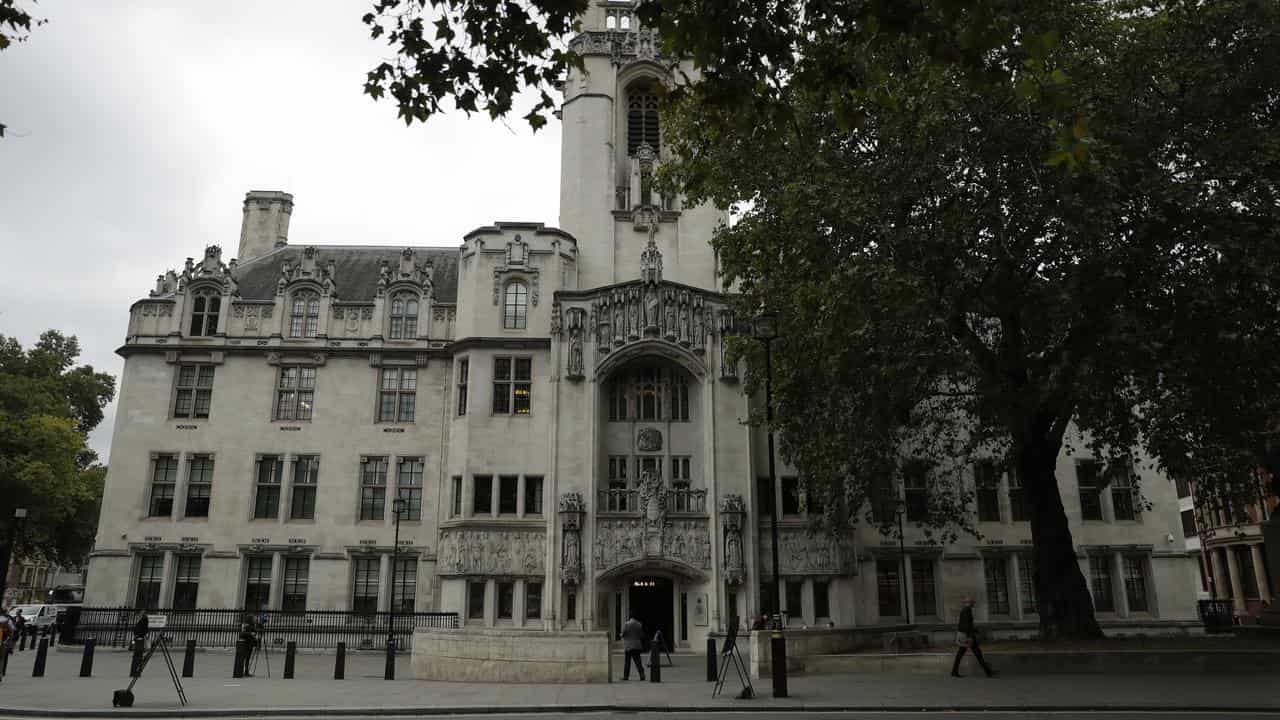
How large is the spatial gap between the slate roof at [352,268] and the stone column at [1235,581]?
49.5 m

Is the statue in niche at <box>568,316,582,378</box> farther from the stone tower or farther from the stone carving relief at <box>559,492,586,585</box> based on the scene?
the stone carving relief at <box>559,492,586,585</box>

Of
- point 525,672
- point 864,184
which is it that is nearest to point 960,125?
point 864,184

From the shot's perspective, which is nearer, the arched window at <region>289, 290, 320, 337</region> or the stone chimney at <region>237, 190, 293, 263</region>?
the arched window at <region>289, 290, 320, 337</region>

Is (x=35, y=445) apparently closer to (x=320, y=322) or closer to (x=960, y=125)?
(x=320, y=322)

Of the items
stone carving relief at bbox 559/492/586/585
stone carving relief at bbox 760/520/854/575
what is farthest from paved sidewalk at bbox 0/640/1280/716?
stone carving relief at bbox 760/520/854/575

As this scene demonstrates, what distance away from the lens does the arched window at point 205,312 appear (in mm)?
35281

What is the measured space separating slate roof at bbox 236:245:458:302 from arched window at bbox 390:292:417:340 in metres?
1.12

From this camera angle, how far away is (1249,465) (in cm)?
2097

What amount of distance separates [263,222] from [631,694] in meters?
33.3

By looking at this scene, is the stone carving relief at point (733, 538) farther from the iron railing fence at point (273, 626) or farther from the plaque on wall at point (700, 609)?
the iron railing fence at point (273, 626)

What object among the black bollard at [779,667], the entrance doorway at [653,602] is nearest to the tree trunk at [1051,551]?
the black bollard at [779,667]

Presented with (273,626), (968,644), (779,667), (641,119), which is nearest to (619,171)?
(641,119)

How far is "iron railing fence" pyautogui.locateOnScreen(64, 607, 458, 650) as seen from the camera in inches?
1196

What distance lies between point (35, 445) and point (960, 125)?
42.0 meters
